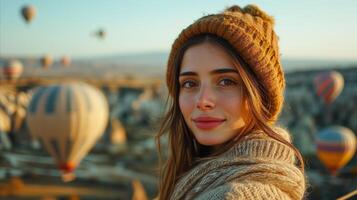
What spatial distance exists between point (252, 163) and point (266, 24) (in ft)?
2.00

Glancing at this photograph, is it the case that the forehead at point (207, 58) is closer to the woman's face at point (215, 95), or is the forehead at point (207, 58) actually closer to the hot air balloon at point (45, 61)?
the woman's face at point (215, 95)

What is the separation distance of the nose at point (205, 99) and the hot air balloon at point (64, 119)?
13149mm

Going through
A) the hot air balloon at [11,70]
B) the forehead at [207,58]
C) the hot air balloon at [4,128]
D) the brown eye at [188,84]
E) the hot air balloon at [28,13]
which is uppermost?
the hot air balloon at [28,13]

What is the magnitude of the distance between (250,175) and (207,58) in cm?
47

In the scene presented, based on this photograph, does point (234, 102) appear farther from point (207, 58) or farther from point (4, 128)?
point (4, 128)

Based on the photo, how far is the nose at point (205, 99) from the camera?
1.39 m

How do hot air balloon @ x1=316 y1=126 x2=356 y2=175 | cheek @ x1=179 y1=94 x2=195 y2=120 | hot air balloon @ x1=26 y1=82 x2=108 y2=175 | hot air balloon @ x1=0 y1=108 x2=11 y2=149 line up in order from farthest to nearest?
hot air balloon @ x1=0 y1=108 x2=11 y2=149 → hot air balloon @ x1=316 y1=126 x2=356 y2=175 → hot air balloon @ x1=26 y1=82 x2=108 y2=175 → cheek @ x1=179 y1=94 x2=195 y2=120

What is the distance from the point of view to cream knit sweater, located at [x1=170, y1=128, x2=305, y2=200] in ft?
3.66

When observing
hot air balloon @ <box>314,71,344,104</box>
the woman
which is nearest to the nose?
the woman

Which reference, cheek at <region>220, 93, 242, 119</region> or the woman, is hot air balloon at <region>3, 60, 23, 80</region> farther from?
cheek at <region>220, 93, 242, 119</region>

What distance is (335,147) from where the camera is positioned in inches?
625

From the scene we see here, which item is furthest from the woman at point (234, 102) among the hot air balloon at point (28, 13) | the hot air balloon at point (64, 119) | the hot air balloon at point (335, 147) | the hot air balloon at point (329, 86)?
the hot air balloon at point (28, 13)

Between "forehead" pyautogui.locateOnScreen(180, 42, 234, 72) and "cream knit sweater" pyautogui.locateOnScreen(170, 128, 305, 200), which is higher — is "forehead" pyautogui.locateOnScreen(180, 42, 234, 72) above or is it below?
above

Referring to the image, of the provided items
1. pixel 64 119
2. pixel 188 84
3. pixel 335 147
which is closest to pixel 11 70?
pixel 64 119
